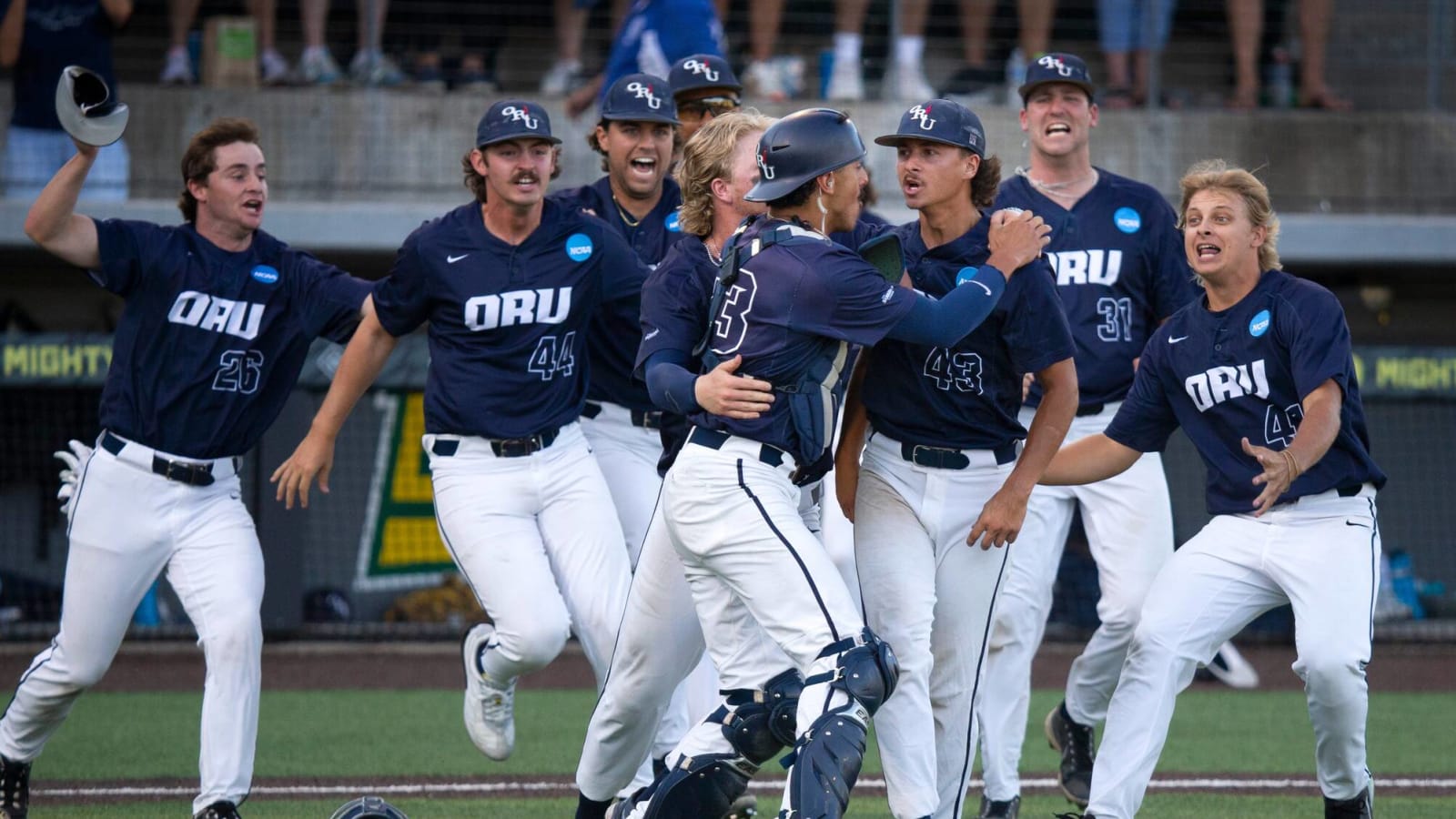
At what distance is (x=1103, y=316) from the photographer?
631cm

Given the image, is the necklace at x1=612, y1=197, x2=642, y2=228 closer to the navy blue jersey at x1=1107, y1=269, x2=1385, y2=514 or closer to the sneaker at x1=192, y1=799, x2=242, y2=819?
the navy blue jersey at x1=1107, y1=269, x2=1385, y2=514

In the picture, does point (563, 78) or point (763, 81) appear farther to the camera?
point (563, 78)

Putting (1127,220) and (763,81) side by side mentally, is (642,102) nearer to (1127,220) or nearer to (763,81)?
(1127,220)

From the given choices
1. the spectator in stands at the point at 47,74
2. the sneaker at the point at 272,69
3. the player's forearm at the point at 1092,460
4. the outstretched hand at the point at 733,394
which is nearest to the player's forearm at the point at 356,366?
the outstretched hand at the point at 733,394

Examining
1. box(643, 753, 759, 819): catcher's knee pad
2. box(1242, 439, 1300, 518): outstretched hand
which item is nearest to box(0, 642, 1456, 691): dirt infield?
box(1242, 439, 1300, 518): outstretched hand

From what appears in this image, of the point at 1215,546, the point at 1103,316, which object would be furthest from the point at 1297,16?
the point at 1215,546

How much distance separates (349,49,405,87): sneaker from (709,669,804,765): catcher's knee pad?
27.3 ft

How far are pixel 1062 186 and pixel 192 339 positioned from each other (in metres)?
3.20

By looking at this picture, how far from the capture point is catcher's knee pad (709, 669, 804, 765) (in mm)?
4598

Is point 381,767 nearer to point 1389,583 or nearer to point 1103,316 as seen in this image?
point 1103,316

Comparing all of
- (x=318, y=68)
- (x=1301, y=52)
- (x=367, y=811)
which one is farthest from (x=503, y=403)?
(x=1301, y=52)

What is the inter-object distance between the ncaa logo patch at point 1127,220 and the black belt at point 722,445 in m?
2.31

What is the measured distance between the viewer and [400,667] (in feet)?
34.0

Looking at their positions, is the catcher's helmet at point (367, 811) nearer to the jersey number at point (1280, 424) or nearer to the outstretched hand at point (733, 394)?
the outstretched hand at point (733, 394)
